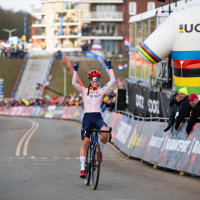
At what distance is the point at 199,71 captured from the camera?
12.9 metres

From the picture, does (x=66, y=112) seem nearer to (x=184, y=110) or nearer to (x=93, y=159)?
(x=184, y=110)

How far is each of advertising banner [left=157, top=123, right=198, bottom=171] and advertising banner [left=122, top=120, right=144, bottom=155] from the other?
273 centimetres

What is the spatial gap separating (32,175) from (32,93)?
6255cm

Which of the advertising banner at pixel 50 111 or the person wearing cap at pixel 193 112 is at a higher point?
the person wearing cap at pixel 193 112

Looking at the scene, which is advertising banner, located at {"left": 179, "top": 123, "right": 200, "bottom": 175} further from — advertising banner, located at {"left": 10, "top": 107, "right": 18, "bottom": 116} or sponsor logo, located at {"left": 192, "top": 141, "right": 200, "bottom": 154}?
advertising banner, located at {"left": 10, "top": 107, "right": 18, "bottom": 116}

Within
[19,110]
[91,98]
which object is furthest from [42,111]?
[91,98]

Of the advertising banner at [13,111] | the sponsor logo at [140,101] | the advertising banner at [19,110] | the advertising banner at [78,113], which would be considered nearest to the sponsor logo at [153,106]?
the sponsor logo at [140,101]

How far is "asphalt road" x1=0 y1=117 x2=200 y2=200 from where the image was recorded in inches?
307

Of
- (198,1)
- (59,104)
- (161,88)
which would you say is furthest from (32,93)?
(198,1)

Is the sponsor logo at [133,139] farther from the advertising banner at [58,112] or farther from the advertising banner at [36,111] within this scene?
the advertising banner at [36,111]

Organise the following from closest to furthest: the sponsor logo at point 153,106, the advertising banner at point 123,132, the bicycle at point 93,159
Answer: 1. the bicycle at point 93,159
2. the advertising banner at point 123,132
3. the sponsor logo at point 153,106

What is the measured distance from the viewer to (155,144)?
1252cm

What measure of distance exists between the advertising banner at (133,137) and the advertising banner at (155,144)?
1.41 metres

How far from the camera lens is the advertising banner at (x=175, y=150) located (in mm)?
10633
